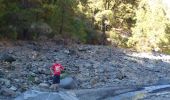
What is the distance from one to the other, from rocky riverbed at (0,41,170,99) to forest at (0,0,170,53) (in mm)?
1281

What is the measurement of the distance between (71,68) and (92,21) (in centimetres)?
2044

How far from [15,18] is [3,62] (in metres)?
7.02

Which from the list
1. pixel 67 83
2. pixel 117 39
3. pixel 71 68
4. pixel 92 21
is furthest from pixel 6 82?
pixel 117 39

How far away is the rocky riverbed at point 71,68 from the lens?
18469mm

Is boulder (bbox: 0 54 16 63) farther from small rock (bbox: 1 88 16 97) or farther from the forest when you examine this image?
small rock (bbox: 1 88 16 97)

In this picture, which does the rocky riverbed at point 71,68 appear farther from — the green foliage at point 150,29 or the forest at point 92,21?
the green foliage at point 150,29

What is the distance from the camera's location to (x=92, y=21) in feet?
140

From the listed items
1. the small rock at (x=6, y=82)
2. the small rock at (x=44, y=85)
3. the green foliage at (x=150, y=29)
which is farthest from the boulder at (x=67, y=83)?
the green foliage at (x=150, y=29)

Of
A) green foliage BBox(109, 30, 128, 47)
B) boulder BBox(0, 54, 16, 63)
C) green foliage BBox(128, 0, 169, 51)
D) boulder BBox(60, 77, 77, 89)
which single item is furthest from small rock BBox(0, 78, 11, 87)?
green foliage BBox(109, 30, 128, 47)

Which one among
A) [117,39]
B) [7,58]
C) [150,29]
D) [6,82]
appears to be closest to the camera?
[6,82]

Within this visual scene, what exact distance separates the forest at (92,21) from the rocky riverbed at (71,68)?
50.4 inches

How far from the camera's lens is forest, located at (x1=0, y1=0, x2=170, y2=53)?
28688 mm

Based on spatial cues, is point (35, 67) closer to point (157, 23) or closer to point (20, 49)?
point (20, 49)

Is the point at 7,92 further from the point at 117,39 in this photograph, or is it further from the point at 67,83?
the point at 117,39
